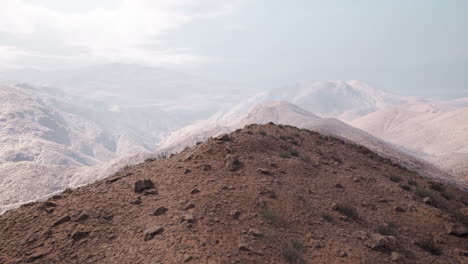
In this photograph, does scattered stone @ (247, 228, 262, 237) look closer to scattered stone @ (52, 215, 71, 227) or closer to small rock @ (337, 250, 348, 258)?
small rock @ (337, 250, 348, 258)

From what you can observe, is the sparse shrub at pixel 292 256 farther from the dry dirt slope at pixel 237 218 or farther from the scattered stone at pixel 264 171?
the scattered stone at pixel 264 171

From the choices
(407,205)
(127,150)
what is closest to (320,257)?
(407,205)

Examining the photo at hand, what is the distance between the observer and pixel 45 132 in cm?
15775

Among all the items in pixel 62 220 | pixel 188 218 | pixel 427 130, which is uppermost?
pixel 188 218

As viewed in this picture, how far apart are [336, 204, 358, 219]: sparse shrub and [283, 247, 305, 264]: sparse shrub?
270cm

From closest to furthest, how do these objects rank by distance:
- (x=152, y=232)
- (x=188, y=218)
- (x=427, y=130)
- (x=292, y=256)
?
1. (x=292, y=256)
2. (x=152, y=232)
3. (x=188, y=218)
4. (x=427, y=130)

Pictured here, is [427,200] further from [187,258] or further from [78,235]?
[78,235]

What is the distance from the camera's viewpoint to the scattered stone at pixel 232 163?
1088cm

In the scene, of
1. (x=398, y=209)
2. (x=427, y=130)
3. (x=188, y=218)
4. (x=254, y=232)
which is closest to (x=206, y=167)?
(x=188, y=218)

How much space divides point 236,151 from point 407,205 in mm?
5997

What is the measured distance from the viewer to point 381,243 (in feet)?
25.8

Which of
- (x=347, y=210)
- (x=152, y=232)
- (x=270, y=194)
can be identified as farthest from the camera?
(x=270, y=194)

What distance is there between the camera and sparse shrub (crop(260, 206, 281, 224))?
8284 mm

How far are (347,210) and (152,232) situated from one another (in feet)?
17.8
